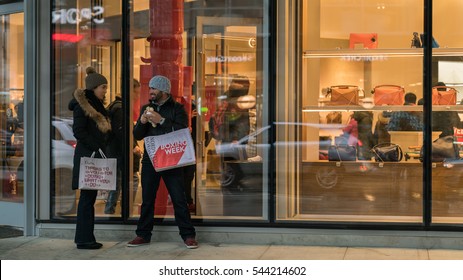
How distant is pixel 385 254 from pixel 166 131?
2606 mm

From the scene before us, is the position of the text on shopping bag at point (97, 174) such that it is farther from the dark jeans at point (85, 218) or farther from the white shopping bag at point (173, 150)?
the white shopping bag at point (173, 150)

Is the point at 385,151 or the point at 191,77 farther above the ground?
the point at 191,77

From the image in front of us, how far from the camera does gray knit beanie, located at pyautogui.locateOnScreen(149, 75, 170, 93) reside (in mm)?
7988

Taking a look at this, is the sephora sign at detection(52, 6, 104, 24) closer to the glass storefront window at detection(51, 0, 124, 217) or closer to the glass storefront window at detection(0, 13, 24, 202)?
the glass storefront window at detection(51, 0, 124, 217)

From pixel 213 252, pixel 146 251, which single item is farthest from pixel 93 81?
pixel 213 252

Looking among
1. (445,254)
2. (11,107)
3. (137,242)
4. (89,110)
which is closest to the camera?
(445,254)

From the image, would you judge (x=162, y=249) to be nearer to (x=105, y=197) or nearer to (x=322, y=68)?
(x=105, y=197)

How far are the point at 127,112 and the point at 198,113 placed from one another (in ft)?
2.69

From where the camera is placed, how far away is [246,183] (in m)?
8.63

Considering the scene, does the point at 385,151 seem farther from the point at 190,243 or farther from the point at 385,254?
the point at 190,243

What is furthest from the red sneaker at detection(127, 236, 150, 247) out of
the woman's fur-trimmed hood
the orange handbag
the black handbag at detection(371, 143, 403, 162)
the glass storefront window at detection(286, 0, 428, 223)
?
the orange handbag

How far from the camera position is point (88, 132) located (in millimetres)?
8148

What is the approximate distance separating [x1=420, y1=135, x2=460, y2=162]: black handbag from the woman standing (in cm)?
349

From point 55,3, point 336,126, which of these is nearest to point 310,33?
point 336,126
